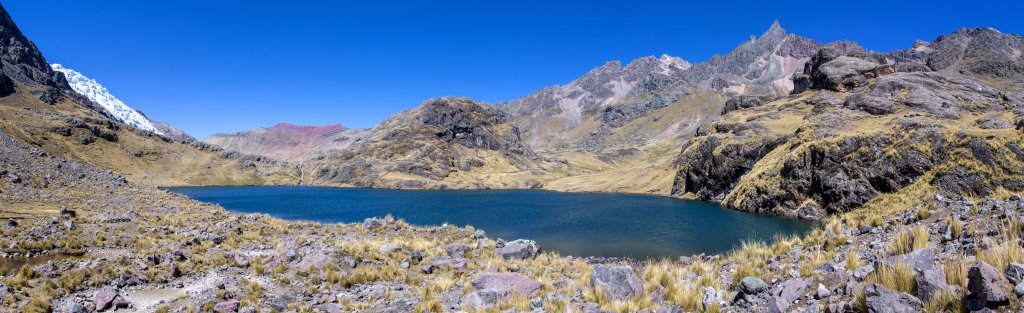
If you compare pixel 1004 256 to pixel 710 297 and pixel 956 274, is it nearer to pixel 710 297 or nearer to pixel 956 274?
pixel 956 274

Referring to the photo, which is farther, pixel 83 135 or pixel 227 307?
pixel 83 135

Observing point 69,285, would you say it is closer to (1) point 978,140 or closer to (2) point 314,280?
(2) point 314,280

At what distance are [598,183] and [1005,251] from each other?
134528 millimetres

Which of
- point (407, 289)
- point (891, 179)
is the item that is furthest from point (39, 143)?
point (891, 179)

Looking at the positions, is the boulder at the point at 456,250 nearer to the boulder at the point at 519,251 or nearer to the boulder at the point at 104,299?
the boulder at the point at 519,251

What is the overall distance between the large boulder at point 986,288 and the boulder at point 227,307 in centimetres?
1758

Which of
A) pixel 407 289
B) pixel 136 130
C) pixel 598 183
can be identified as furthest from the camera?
pixel 136 130

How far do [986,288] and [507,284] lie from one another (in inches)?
485

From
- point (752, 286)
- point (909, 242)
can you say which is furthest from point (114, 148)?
point (909, 242)

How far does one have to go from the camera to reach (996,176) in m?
42.5

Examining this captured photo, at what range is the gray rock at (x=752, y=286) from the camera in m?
11.1

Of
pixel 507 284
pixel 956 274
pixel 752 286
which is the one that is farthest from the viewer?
pixel 507 284

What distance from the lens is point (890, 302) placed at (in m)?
7.39

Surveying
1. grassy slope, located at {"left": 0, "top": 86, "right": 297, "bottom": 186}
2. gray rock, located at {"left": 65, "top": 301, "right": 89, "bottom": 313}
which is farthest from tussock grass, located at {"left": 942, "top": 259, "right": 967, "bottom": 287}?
grassy slope, located at {"left": 0, "top": 86, "right": 297, "bottom": 186}
